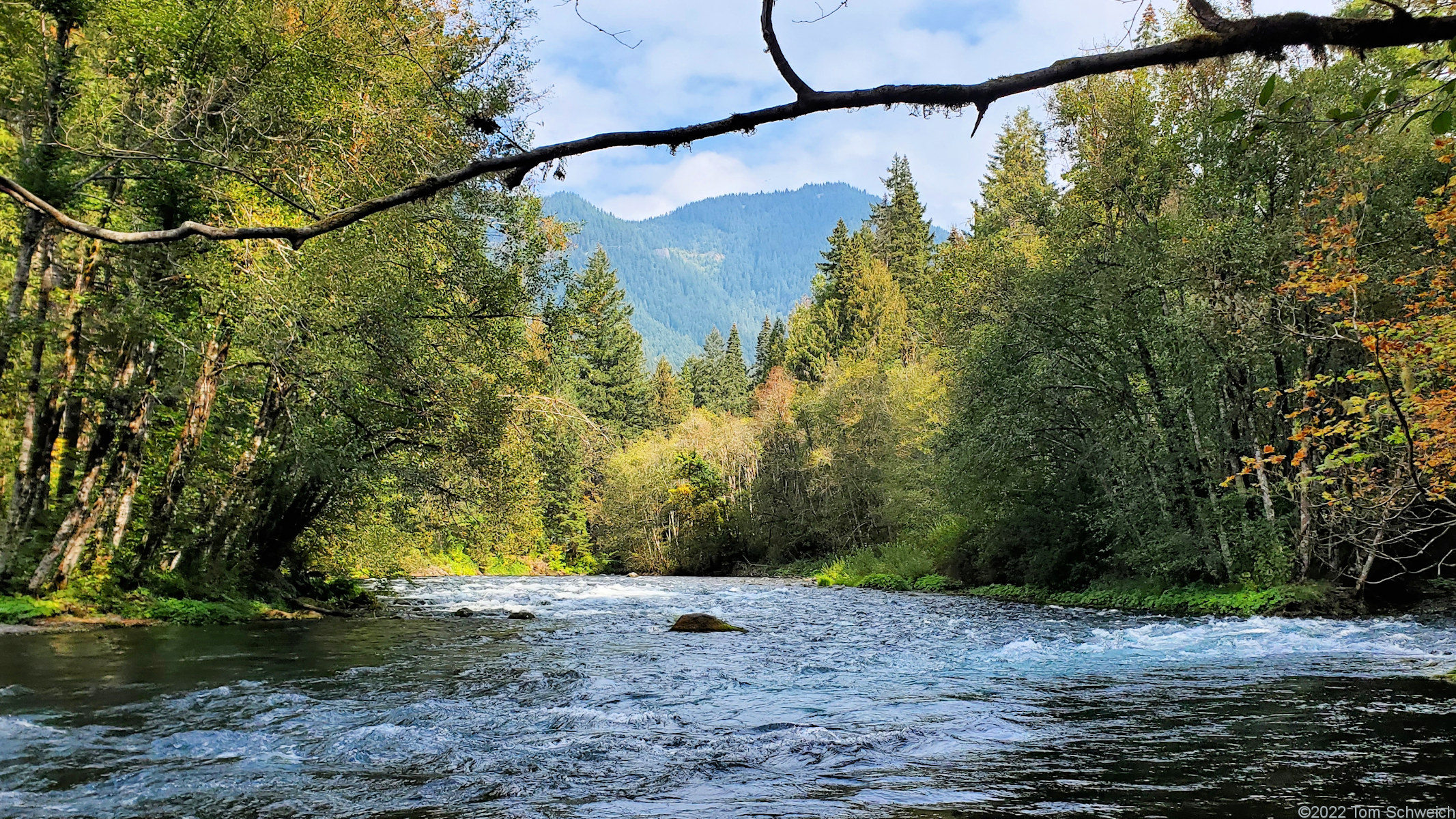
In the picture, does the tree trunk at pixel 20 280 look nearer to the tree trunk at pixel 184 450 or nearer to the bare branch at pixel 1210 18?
the tree trunk at pixel 184 450

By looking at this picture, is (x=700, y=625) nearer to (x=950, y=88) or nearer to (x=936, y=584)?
(x=936, y=584)

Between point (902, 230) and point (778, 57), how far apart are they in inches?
2750

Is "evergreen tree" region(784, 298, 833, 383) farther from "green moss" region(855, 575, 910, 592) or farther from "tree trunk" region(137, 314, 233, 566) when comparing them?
"tree trunk" region(137, 314, 233, 566)

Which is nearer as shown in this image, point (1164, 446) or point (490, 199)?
point (490, 199)

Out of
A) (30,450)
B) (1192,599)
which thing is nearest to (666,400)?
(1192,599)

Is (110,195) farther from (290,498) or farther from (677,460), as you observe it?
(677,460)

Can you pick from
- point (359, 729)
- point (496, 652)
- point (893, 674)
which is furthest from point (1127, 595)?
point (359, 729)

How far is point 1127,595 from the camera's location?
19781 millimetres

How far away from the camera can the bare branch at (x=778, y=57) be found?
2451 mm

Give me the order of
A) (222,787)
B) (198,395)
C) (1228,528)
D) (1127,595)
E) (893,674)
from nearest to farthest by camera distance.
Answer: (222,787) < (893,674) < (198,395) < (1228,528) < (1127,595)

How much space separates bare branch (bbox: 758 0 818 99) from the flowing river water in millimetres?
3802

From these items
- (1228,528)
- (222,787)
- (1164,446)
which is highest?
(1164,446)

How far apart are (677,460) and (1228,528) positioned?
117ft

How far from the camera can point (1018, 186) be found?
139ft
